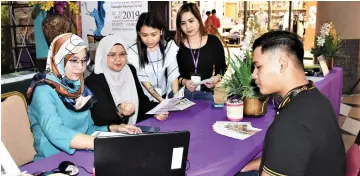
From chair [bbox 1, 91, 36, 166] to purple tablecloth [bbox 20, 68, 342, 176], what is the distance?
44 centimetres

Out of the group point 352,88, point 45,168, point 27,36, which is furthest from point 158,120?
point 352,88

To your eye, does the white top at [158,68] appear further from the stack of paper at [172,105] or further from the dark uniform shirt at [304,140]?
the dark uniform shirt at [304,140]

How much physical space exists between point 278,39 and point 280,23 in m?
10.3

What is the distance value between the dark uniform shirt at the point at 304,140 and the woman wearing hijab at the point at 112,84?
3.83 ft

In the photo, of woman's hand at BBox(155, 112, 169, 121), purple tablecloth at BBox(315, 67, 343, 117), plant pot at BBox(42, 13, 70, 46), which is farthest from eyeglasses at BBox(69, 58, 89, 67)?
purple tablecloth at BBox(315, 67, 343, 117)

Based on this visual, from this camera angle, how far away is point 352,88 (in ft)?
21.1

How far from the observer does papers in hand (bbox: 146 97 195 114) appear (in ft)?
7.76

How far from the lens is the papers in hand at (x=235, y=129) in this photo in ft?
7.01

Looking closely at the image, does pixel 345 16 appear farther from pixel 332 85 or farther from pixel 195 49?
pixel 195 49

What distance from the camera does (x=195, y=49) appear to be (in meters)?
3.50

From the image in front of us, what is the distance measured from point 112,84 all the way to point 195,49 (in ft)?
3.41

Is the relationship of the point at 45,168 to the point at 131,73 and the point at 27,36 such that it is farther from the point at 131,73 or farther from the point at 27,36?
the point at 27,36

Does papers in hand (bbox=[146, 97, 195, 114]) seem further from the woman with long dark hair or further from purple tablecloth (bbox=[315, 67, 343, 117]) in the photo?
purple tablecloth (bbox=[315, 67, 343, 117])

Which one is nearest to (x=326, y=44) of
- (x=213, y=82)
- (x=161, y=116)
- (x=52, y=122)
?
(x=213, y=82)
